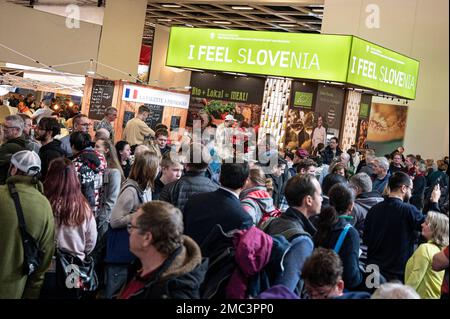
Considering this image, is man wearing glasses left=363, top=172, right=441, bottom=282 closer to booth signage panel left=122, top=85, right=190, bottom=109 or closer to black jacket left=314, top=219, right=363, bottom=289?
black jacket left=314, top=219, right=363, bottom=289

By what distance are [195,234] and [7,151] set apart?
223cm

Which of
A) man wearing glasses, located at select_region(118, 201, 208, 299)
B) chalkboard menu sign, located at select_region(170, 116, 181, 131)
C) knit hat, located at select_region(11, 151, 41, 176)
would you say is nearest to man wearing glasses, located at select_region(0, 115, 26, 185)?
knit hat, located at select_region(11, 151, 41, 176)

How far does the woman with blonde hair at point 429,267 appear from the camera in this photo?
Result: 415 centimetres

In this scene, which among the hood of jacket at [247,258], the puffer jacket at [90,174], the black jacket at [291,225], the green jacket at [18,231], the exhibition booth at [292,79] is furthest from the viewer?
the exhibition booth at [292,79]

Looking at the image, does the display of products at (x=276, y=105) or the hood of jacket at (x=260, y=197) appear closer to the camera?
the hood of jacket at (x=260, y=197)

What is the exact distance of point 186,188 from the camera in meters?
4.62

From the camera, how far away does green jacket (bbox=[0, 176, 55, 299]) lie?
11.1 feet

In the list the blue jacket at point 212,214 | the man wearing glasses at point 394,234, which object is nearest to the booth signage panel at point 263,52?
the man wearing glasses at point 394,234

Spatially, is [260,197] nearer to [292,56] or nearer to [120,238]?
[120,238]

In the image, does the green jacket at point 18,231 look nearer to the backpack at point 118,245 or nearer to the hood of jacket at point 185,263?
the backpack at point 118,245

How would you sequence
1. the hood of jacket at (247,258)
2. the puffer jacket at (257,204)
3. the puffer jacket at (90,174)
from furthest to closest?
1. the puffer jacket at (90,174)
2. the puffer jacket at (257,204)
3. the hood of jacket at (247,258)

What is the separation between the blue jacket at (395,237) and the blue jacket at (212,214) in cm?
148

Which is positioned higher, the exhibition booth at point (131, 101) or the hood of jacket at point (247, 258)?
the exhibition booth at point (131, 101)
